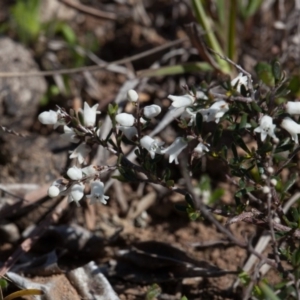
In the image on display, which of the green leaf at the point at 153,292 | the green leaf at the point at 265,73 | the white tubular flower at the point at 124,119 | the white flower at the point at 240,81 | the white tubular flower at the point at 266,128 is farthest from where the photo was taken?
the green leaf at the point at 265,73

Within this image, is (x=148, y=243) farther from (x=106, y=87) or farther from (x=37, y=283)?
(x=106, y=87)

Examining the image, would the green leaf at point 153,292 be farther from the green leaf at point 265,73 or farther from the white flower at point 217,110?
the green leaf at point 265,73

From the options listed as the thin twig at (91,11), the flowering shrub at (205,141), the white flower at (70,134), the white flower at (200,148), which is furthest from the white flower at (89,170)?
the thin twig at (91,11)

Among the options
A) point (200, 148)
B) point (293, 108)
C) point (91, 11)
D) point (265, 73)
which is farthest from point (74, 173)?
point (91, 11)

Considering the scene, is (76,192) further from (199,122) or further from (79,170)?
(199,122)

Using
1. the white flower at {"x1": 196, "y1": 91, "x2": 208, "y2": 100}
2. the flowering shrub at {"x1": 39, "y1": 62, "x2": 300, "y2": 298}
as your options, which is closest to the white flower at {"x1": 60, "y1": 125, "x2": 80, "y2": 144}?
the flowering shrub at {"x1": 39, "y1": 62, "x2": 300, "y2": 298}

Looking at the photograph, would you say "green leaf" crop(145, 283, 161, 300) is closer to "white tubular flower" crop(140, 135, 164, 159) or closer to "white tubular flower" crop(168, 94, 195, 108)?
"white tubular flower" crop(140, 135, 164, 159)

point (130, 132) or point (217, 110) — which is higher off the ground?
point (217, 110)

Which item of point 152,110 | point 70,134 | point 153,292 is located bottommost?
point 153,292
